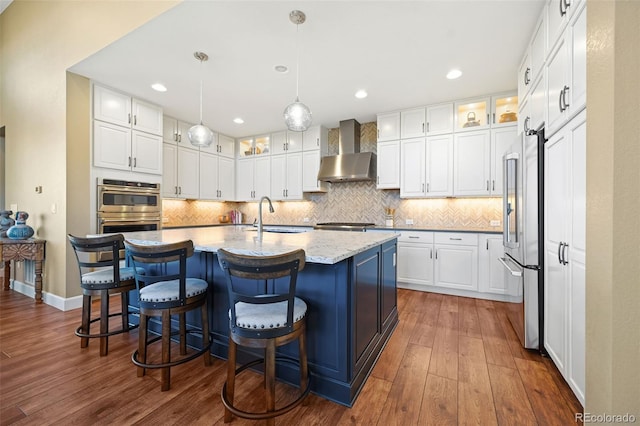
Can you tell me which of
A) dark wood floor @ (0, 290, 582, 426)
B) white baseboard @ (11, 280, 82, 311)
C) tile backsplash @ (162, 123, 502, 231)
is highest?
tile backsplash @ (162, 123, 502, 231)

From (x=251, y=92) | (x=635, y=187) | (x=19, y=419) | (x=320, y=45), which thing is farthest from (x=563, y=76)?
(x=19, y=419)

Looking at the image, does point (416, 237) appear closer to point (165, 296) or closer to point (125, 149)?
point (165, 296)

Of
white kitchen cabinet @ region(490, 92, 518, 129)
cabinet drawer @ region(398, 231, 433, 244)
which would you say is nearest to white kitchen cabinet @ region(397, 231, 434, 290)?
cabinet drawer @ region(398, 231, 433, 244)

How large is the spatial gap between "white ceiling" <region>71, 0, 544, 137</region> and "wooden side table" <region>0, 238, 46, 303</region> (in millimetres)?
2171

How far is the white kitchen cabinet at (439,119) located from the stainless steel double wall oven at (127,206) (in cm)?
419

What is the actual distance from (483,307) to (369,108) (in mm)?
3162

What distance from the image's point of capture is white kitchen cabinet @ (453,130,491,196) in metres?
3.70

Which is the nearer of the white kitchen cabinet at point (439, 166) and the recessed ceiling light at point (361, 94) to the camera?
the recessed ceiling light at point (361, 94)

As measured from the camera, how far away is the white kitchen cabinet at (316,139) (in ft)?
16.4

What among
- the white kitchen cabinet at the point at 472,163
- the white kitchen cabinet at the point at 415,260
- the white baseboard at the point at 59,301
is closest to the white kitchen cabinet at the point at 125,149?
the white baseboard at the point at 59,301

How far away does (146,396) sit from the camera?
1649mm

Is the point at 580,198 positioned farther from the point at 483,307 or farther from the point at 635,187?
the point at 483,307

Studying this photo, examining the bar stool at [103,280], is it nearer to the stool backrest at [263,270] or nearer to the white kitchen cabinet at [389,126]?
the stool backrest at [263,270]

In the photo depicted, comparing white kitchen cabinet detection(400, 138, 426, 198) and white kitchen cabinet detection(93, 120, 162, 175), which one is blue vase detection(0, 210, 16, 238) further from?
white kitchen cabinet detection(400, 138, 426, 198)
